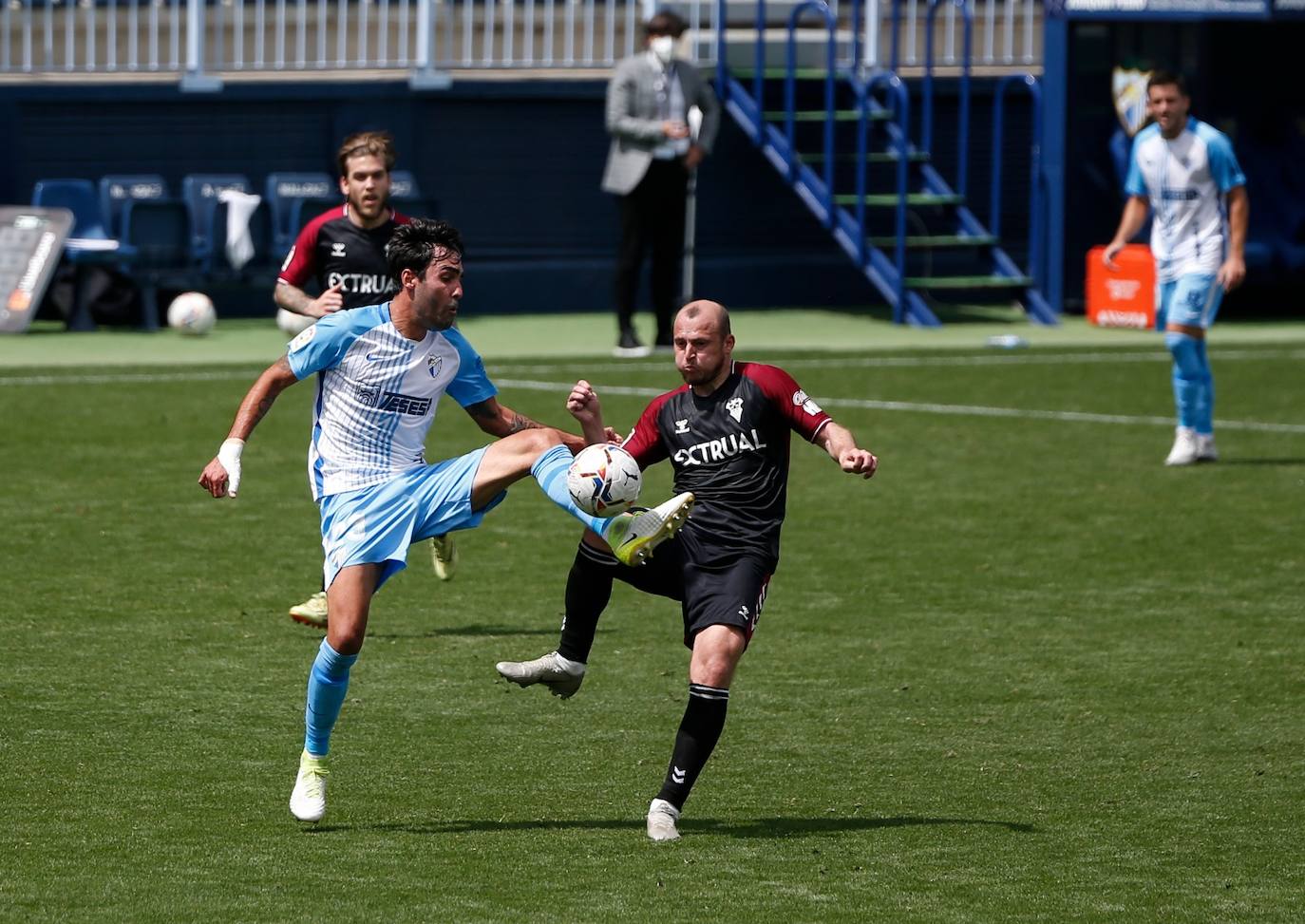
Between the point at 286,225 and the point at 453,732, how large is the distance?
1433 cm

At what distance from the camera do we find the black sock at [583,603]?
7129 mm

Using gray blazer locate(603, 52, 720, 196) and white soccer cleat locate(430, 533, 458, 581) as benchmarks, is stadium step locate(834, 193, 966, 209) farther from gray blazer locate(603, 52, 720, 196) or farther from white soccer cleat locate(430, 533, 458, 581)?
white soccer cleat locate(430, 533, 458, 581)

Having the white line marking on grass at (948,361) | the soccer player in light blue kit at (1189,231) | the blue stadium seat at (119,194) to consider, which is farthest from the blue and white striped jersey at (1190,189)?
the blue stadium seat at (119,194)

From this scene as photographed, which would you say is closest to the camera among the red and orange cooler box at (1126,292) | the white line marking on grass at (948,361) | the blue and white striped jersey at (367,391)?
the blue and white striped jersey at (367,391)

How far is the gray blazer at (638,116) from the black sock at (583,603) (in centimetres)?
1182

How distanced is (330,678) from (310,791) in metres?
0.32

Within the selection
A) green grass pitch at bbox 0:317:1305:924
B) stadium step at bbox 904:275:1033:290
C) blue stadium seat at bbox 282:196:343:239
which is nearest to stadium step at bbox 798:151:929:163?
stadium step at bbox 904:275:1033:290

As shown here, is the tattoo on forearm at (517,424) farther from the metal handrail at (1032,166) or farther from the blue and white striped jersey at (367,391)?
the metal handrail at (1032,166)

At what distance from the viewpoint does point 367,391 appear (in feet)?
22.7

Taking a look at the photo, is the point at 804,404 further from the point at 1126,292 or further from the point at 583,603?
the point at 1126,292

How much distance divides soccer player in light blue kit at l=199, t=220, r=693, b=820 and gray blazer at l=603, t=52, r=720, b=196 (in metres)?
11.7

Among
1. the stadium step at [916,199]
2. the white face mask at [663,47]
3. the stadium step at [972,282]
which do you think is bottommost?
the stadium step at [972,282]

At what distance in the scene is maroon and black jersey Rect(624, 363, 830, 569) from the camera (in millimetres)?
6789

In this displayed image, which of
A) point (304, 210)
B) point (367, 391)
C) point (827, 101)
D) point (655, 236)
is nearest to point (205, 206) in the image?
point (304, 210)
